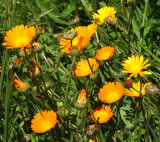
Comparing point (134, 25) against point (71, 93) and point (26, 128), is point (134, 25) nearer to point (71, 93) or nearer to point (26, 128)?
point (71, 93)

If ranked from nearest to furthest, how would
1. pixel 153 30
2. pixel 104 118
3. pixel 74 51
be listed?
pixel 74 51
pixel 104 118
pixel 153 30

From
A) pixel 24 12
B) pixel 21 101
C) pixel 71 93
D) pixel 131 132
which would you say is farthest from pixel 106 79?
pixel 24 12

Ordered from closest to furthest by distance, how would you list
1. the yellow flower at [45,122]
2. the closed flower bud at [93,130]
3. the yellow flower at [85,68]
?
the closed flower bud at [93,130] → the yellow flower at [45,122] → the yellow flower at [85,68]

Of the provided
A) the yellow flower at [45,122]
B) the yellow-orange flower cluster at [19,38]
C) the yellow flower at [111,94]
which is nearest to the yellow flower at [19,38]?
the yellow-orange flower cluster at [19,38]

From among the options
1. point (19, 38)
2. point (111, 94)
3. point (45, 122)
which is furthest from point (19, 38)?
point (111, 94)

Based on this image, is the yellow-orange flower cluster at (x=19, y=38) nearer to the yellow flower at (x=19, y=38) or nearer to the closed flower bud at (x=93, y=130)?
the yellow flower at (x=19, y=38)

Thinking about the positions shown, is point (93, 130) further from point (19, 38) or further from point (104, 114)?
point (19, 38)
